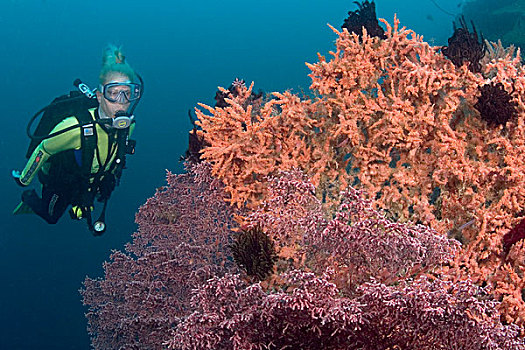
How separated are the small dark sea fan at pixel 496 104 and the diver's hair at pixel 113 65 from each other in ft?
18.7

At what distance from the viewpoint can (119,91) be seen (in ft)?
21.9

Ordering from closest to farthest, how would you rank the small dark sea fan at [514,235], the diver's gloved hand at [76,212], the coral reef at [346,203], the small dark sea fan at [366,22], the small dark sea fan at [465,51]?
the coral reef at [346,203] → the small dark sea fan at [514,235] → the small dark sea fan at [465,51] → the small dark sea fan at [366,22] → the diver's gloved hand at [76,212]

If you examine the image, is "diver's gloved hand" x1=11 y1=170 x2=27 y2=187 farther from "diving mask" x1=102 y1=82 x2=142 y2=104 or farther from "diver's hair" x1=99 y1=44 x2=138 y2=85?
"diver's hair" x1=99 y1=44 x2=138 y2=85

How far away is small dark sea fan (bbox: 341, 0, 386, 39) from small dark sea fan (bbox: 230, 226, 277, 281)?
9.55 feet

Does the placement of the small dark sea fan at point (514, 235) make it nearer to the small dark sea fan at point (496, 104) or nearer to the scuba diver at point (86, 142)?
the small dark sea fan at point (496, 104)

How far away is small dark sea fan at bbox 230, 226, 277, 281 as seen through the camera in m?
3.18

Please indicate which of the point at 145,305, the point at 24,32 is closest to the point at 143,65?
the point at 24,32

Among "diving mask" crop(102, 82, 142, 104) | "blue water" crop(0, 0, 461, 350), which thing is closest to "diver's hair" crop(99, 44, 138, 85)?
"diving mask" crop(102, 82, 142, 104)

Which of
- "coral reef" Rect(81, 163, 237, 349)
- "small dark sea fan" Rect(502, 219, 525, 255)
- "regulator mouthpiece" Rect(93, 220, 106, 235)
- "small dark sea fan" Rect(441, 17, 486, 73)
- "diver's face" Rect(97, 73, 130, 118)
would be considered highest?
"diver's face" Rect(97, 73, 130, 118)

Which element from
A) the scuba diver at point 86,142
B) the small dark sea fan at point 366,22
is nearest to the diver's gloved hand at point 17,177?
the scuba diver at point 86,142

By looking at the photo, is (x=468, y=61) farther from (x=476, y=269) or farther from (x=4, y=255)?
(x=4, y=255)

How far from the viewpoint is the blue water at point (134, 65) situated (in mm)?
34875

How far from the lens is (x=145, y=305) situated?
395 cm

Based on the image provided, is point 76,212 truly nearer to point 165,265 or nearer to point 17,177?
point 17,177
